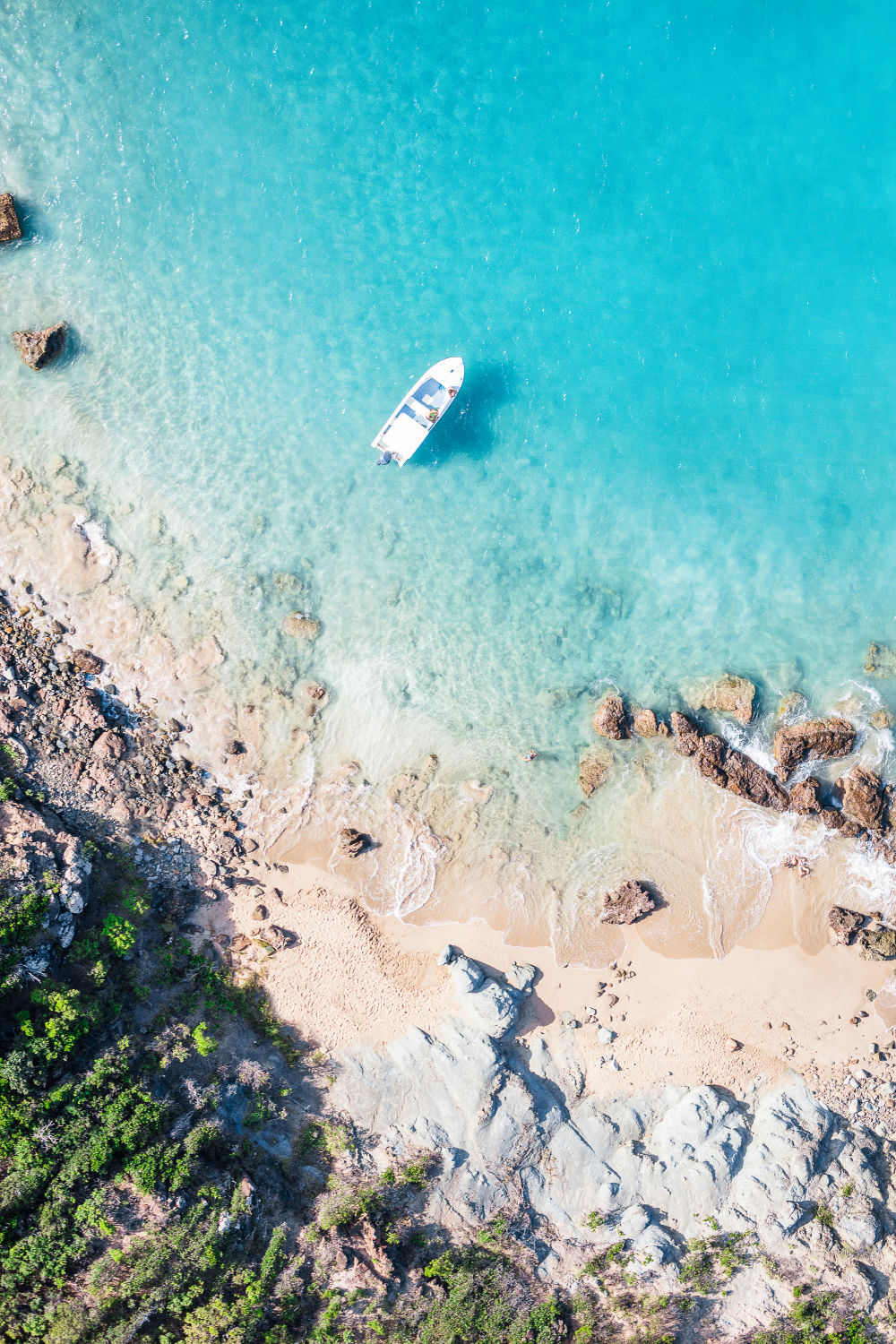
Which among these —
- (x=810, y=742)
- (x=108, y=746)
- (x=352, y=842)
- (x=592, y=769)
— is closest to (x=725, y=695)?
(x=810, y=742)

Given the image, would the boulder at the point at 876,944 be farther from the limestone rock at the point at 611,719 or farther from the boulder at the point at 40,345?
the boulder at the point at 40,345

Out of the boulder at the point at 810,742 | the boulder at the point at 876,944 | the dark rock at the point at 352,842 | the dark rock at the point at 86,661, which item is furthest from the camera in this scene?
the boulder at the point at 810,742

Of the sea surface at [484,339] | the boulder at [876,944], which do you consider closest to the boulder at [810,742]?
the sea surface at [484,339]

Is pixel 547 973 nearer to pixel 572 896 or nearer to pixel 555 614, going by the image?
pixel 572 896

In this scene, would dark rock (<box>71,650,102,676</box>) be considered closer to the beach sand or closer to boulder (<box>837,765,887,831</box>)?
the beach sand

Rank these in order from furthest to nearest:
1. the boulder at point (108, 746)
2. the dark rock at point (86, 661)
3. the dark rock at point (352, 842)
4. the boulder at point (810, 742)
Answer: the boulder at point (810, 742) < the dark rock at point (352, 842) < the dark rock at point (86, 661) < the boulder at point (108, 746)

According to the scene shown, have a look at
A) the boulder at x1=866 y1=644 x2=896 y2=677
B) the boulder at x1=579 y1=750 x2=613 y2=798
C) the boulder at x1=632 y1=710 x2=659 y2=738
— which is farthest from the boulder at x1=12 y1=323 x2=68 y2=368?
the boulder at x1=866 y1=644 x2=896 y2=677
